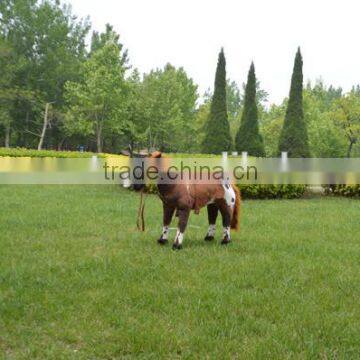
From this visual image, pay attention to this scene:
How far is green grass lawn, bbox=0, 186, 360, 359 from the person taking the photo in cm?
384

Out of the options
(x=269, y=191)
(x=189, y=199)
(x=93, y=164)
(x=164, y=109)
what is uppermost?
(x=164, y=109)

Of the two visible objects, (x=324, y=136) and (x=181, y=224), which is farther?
(x=324, y=136)

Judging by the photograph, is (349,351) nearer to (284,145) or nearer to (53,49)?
(284,145)

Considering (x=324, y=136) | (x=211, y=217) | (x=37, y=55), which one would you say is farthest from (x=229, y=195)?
(x=37, y=55)

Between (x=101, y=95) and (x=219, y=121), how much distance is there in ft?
34.6

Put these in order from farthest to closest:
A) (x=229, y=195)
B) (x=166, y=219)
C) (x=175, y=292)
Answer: (x=229, y=195) < (x=166, y=219) < (x=175, y=292)

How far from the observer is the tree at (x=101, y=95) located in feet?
124

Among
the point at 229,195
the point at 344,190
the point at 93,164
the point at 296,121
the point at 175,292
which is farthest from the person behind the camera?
the point at 296,121

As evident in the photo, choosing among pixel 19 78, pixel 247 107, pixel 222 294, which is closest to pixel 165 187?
pixel 222 294

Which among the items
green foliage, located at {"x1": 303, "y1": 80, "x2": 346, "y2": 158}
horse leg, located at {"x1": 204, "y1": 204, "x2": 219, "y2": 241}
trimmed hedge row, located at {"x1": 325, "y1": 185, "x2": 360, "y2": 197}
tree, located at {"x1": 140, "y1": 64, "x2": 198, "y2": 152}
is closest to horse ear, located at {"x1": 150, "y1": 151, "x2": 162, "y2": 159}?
horse leg, located at {"x1": 204, "y1": 204, "x2": 219, "y2": 241}

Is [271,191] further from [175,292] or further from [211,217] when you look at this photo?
[175,292]

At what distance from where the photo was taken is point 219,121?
126 feet

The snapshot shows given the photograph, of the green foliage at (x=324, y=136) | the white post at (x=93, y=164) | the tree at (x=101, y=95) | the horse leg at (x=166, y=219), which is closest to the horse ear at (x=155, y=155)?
the horse leg at (x=166, y=219)

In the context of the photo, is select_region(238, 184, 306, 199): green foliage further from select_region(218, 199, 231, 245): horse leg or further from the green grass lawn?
select_region(218, 199, 231, 245): horse leg
